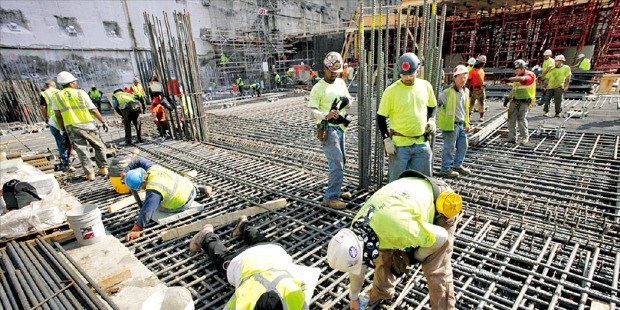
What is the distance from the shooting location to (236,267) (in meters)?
2.21

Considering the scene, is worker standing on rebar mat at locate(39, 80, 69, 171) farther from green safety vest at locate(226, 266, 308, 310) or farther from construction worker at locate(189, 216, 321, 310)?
green safety vest at locate(226, 266, 308, 310)

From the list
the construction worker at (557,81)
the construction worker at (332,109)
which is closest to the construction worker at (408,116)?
the construction worker at (332,109)

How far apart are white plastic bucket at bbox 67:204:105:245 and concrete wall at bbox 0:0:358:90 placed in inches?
562

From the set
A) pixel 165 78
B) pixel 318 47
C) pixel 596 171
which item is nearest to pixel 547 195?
pixel 596 171

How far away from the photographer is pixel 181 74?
7.27 m

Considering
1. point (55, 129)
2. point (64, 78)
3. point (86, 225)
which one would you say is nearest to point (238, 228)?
point (86, 225)

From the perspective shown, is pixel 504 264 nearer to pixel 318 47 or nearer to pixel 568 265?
pixel 568 265

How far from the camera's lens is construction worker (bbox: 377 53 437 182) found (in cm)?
332

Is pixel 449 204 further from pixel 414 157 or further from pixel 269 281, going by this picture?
pixel 414 157

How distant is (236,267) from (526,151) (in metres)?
5.64

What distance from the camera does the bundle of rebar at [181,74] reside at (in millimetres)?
6969

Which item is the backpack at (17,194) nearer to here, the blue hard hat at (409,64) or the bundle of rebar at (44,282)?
the bundle of rebar at (44,282)

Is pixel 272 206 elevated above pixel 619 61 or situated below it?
below

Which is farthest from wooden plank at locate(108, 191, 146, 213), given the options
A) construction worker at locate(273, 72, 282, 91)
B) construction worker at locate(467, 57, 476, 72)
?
construction worker at locate(273, 72, 282, 91)
